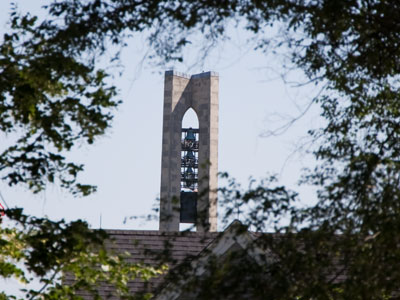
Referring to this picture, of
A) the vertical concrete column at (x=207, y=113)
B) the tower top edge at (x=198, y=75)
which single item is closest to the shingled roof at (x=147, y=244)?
the vertical concrete column at (x=207, y=113)

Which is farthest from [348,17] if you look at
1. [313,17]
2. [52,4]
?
[52,4]

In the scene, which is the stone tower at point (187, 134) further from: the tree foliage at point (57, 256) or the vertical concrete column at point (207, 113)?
the tree foliage at point (57, 256)

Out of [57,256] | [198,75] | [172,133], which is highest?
[198,75]

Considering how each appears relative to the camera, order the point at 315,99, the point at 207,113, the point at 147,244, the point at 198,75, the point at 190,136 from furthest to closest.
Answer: the point at 198,75, the point at 190,136, the point at 207,113, the point at 147,244, the point at 315,99

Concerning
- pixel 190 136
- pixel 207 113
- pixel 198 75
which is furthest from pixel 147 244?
pixel 198 75

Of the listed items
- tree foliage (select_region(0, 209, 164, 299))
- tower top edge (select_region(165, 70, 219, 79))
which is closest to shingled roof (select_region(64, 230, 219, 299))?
tree foliage (select_region(0, 209, 164, 299))

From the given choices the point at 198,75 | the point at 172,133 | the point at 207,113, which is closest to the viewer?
the point at 207,113

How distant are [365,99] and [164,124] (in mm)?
40409

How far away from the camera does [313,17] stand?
32.7ft

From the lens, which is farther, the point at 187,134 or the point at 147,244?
the point at 187,134

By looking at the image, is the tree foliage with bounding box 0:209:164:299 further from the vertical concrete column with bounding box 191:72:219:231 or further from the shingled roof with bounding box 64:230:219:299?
the vertical concrete column with bounding box 191:72:219:231

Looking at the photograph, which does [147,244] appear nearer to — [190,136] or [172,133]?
[172,133]

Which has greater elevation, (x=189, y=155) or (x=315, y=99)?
(x=189, y=155)

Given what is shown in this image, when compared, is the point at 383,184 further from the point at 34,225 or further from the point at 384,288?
the point at 34,225
